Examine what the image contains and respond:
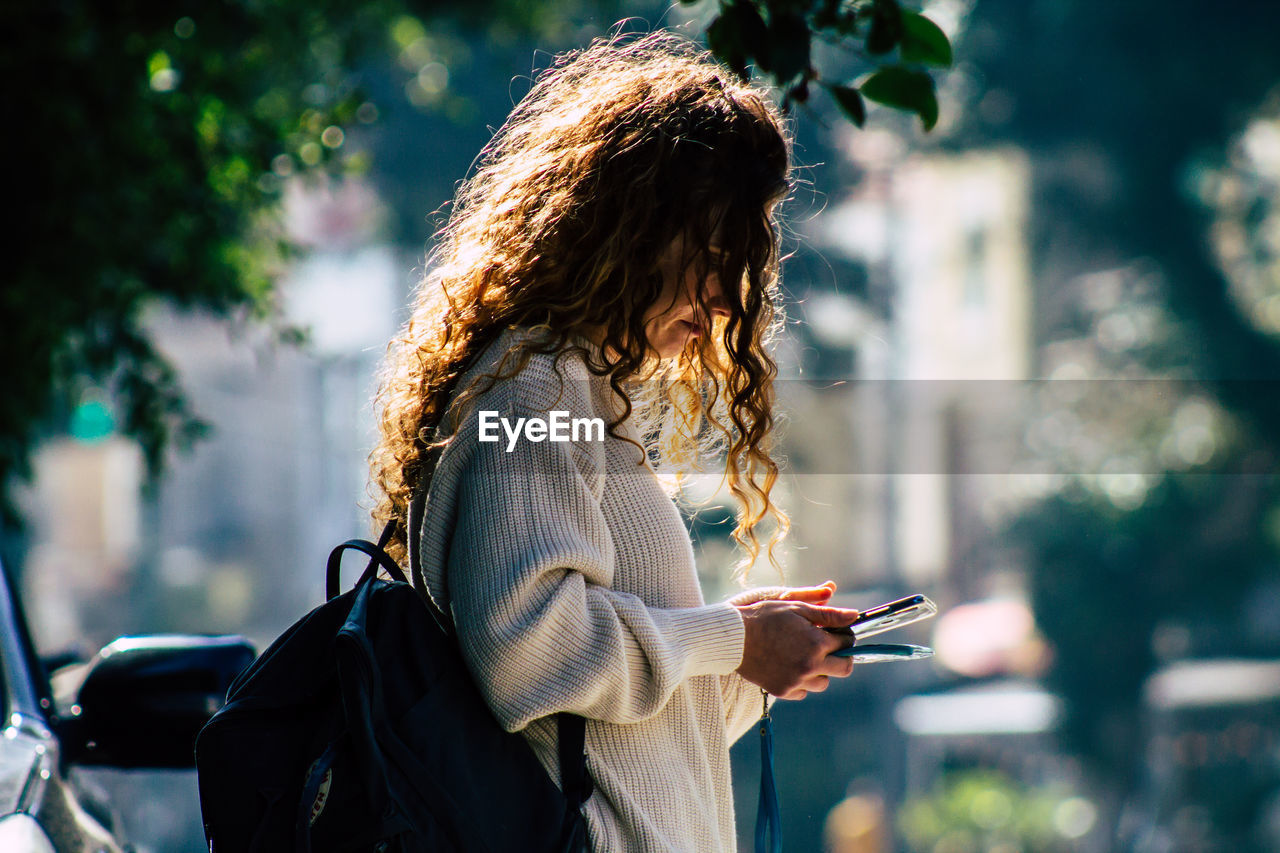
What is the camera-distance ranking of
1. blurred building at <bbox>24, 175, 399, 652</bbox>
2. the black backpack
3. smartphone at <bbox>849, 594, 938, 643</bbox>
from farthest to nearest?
blurred building at <bbox>24, 175, 399, 652</bbox>
smartphone at <bbox>849, 594, 938, 643</bbox>
the black backpack

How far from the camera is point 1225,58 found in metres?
11.0

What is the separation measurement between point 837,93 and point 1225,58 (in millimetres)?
11258

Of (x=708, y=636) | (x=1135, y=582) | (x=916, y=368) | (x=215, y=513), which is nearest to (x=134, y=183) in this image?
(x=708, y=636)

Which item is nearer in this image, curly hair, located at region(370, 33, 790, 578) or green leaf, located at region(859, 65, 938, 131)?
green leaf, located at region(859, 65, 938, 131)

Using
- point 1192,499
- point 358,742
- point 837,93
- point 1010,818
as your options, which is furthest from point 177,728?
point 1192,499

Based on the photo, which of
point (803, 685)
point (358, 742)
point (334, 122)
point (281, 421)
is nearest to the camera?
point (358, 742)

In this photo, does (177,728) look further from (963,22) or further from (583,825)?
(963,22)

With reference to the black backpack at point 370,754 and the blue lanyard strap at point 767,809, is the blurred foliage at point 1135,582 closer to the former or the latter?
the blue lanyard strap at point 767,809

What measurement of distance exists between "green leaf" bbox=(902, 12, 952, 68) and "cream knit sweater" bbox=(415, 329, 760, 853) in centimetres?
48

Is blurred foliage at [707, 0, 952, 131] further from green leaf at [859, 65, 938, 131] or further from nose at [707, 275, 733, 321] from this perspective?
nose at [707, 275, 733, 321]

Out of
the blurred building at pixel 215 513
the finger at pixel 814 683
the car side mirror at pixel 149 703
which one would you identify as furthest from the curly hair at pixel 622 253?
the blurred building at pixel 215 513

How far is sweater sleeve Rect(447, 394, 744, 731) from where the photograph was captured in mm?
1285

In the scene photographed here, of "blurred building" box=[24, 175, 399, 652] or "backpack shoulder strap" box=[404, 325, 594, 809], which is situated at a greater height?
"backpack shoulder strap" box=[404, 325, 594, 809]

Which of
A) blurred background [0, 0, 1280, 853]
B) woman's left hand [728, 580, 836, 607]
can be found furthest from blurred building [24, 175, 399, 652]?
woman's left hand [728, 580, 836, 607]
